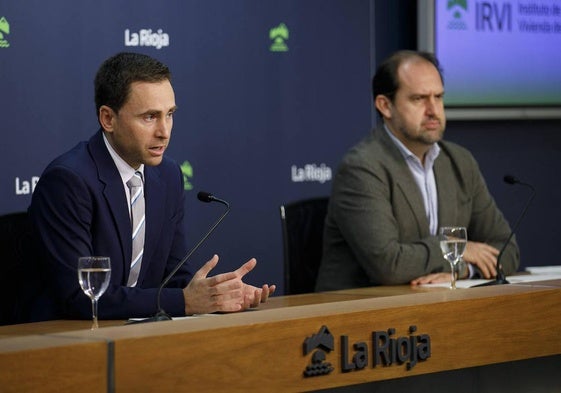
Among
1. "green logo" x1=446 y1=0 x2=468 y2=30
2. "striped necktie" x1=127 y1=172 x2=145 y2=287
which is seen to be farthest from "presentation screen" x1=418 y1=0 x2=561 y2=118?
"striped necktie" x1=127 y1=172 x2=145 y2=287

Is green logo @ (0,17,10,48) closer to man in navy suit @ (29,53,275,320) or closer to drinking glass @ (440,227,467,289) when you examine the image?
man in navy suit @ (29,53,275,320)

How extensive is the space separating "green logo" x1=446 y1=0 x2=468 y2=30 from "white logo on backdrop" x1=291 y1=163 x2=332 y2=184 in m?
1.14

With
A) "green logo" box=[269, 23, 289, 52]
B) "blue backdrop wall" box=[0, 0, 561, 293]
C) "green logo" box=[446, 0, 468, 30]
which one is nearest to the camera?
"blue backdrop wall" box=[0, 0, 561, 293]

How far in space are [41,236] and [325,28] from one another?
2.71m

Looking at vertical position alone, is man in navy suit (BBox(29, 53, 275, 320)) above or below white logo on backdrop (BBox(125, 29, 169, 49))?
below

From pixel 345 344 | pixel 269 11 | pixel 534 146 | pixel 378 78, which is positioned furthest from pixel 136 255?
pixel 534 146

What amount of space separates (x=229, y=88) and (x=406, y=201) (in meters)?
1.29

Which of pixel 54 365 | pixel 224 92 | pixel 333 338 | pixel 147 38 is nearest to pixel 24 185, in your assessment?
pixel 147 38

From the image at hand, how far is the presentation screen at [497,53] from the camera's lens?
6.14 m

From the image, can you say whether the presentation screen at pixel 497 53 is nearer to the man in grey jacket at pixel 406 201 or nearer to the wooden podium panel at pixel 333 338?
the man in grey jacket at pixel 406 201

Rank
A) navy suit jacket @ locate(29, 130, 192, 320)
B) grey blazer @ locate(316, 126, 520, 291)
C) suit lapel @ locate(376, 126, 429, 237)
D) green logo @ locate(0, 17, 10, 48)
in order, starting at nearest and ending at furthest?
navy suit jacket @ locate(29, 130, 192, 320), grey blazer @ locate(316, 126, 520, 291), suit lapel @ locate(376, 126, 429, 237), green logo @ locate(0, 17, 10, 48)

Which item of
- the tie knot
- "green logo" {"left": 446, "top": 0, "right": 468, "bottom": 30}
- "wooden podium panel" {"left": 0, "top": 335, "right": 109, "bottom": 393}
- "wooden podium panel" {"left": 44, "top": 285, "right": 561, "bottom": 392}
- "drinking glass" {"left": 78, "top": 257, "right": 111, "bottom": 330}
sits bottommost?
"wooden podium panel" {"left": 44, "top": 285, "right": 561, "bottom": 392}

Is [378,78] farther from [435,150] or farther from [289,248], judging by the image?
[289,248]

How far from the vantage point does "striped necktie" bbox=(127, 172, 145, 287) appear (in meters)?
3.56
